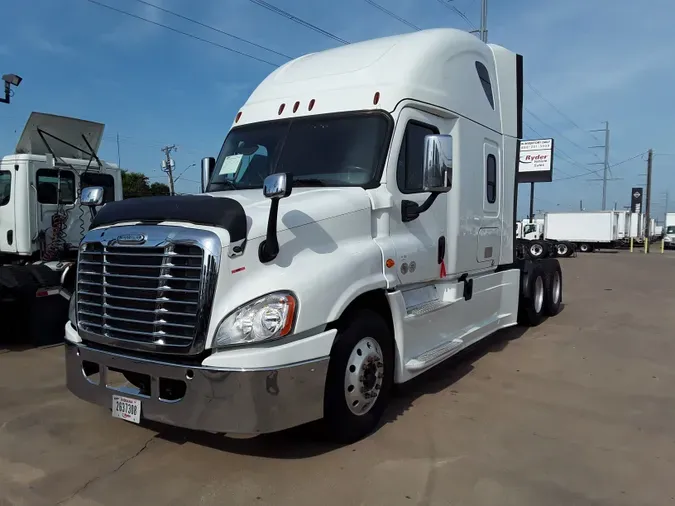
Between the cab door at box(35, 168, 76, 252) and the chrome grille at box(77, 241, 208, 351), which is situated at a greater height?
the cab door at box(35, 168, 76, 252)

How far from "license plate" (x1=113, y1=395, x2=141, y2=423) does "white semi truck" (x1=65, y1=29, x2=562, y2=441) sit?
0.04 ft

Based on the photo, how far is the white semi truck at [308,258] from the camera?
142 inches

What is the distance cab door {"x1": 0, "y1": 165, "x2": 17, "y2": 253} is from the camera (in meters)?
9.39

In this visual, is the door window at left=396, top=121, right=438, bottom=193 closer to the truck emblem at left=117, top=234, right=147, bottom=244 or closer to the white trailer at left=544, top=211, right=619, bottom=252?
the truck emblem at left=117, top=234, right=147, bottom=244

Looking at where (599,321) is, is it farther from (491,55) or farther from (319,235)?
(319,235)

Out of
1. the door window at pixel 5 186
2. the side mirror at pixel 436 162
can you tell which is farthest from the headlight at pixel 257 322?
the door window at pixel 5 186

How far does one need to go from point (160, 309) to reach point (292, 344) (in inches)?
35.1

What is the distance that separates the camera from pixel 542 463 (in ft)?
13.3

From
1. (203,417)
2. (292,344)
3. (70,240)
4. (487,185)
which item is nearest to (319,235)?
(292,344)

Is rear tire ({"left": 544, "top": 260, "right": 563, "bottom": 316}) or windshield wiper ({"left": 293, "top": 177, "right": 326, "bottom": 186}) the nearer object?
windshield wiper ({"left": 293, "top": 177, "right": 326, "bottom": 186})

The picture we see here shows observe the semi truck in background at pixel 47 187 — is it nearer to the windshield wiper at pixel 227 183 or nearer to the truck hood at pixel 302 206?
the windshield wiper at pixel 227 183

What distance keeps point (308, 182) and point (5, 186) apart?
7.15 metres

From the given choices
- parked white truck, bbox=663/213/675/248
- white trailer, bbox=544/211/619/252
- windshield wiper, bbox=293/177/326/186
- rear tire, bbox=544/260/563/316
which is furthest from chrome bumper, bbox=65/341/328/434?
parked white truck, bbox=663/213/675/248

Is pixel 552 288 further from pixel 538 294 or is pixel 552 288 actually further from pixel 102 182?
pixel 102 182
